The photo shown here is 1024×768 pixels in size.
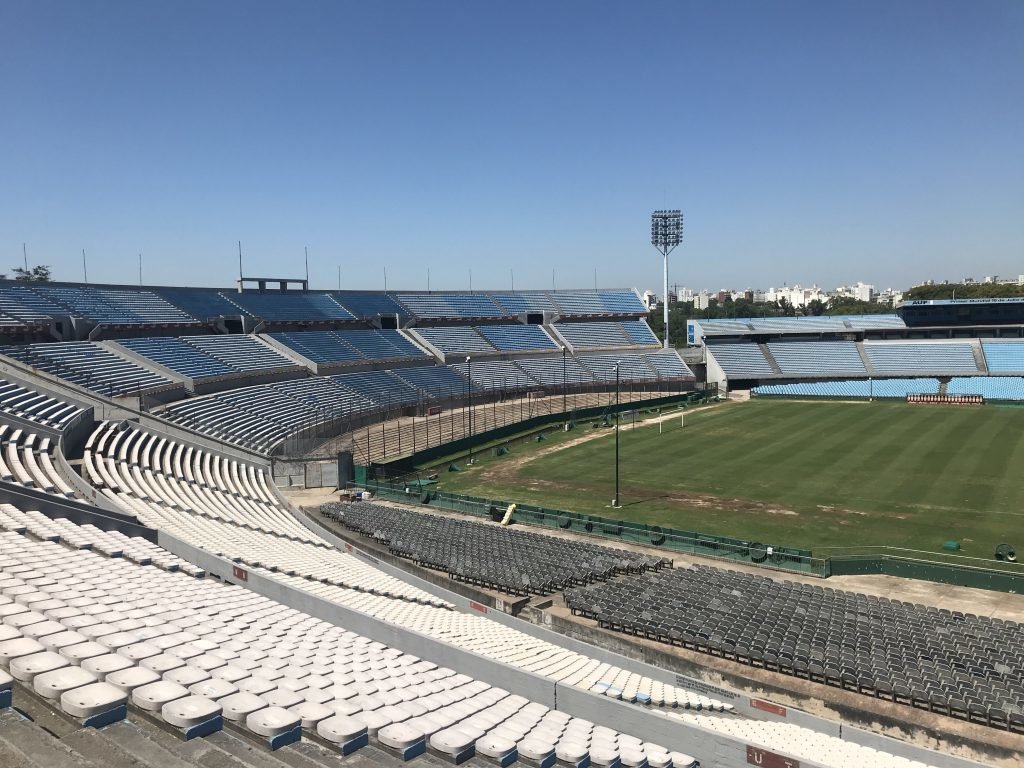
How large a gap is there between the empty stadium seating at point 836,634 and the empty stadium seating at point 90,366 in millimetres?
37817

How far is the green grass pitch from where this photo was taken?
3288 centimetres

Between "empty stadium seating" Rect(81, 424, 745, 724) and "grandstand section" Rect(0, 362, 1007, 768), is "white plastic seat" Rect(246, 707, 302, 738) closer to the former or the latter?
"grandstand section" Rect(0, 362, 1007, 768)

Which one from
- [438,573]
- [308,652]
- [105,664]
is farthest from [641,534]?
[105,664]

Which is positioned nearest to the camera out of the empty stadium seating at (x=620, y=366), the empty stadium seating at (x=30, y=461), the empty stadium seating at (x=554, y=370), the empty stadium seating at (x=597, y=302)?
the empty stadium seating at (x=30, y=461)

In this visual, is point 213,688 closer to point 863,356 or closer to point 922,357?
point 863,356

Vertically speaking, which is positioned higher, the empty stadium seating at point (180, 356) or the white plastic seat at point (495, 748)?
the empty stadium seating at point (180, 356)

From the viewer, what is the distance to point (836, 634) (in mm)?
19109

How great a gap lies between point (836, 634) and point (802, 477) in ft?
83.2

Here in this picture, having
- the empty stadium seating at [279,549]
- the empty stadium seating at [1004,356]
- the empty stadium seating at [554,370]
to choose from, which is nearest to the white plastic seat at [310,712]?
the empty stadium seating at [279,549]

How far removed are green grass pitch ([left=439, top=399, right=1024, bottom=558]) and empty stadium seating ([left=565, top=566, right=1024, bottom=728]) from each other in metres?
8.76

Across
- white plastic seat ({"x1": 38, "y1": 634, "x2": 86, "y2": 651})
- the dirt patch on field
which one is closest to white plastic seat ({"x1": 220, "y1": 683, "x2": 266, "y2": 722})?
white plastic seat ({"x1": 38, "y1": 634, "x2": 86, "y2": 651})

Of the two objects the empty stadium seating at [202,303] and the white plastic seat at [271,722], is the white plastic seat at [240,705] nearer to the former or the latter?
the white plastic seat at [271,722]

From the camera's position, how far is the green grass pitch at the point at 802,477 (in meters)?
32.9

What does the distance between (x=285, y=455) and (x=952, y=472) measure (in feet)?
132
